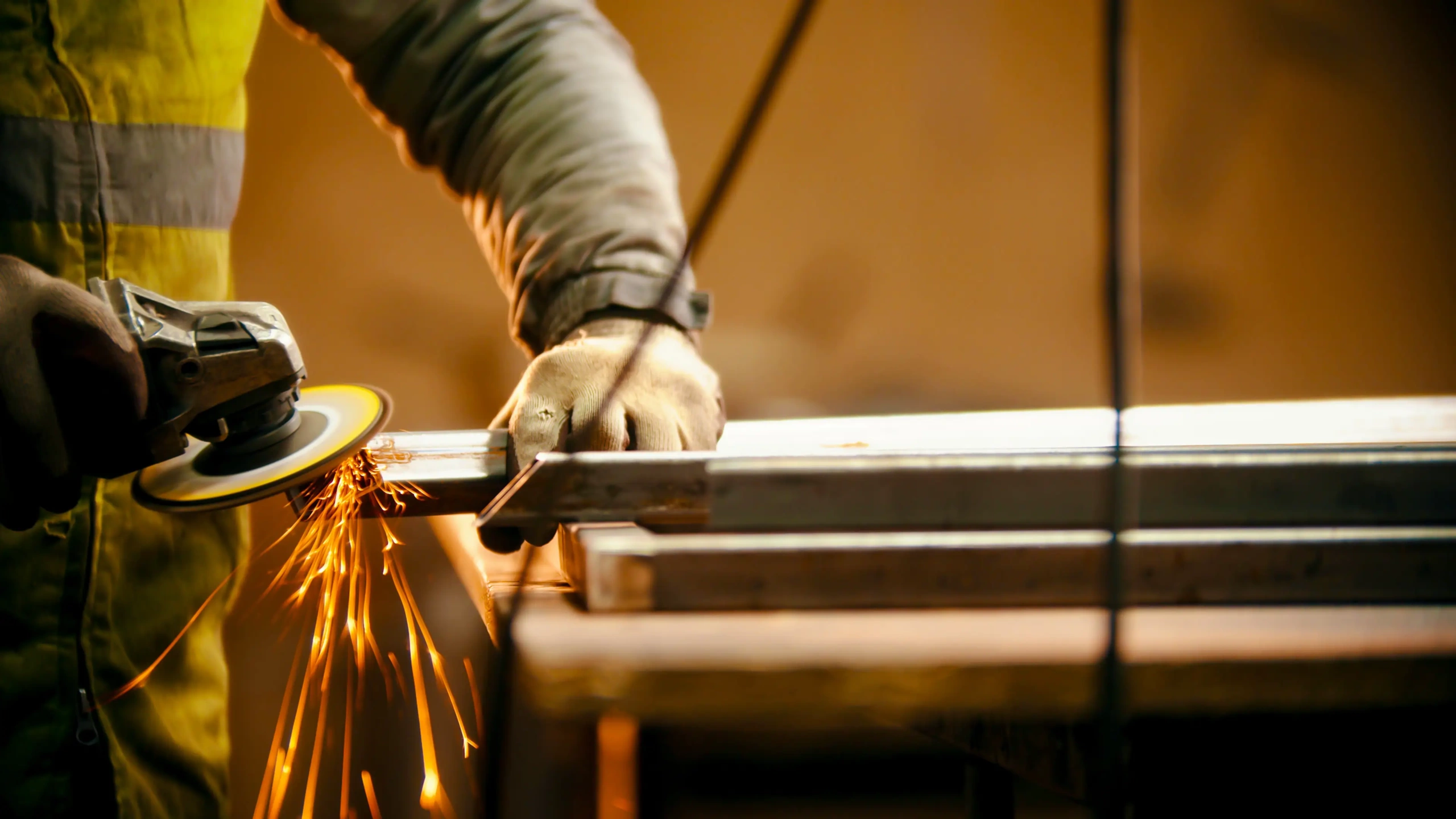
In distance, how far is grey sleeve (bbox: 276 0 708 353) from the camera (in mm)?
843

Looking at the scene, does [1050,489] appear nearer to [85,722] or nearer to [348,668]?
[85,722]

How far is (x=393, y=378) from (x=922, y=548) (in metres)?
1.61

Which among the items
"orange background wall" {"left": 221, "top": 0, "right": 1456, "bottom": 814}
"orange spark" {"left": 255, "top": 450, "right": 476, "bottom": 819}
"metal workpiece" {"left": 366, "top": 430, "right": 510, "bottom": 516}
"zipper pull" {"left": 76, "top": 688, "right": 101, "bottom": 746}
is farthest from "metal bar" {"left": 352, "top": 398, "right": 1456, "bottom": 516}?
"orange background wall" {"left": 221, "top": 0, "right": 1456, "bottom": 814}

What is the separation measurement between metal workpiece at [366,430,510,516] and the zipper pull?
0.37 meters

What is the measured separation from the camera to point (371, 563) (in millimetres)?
2039

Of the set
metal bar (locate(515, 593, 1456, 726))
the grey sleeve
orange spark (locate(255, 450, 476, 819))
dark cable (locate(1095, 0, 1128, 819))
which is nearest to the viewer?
dark cable (locate(1095, 0, 1128, 819))

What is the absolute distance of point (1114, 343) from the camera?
30 cm

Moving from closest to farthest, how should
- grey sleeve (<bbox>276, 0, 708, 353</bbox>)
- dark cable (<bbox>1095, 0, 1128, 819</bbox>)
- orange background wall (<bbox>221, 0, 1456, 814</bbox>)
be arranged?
dark cable (<bbox>1095, 0, 1128, 819</bbox>), grey sleeve (<bbox>276, 0, 708, 353</bbox>), orange background wall (<bbox>221, 0, 1456, 814</bbox>)

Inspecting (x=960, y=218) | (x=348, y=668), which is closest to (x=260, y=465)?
(x=348, y=668)

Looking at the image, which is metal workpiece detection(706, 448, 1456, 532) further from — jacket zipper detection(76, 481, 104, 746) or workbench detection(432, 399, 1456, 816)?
jacket zipper detection(76, 481, 104, 746)

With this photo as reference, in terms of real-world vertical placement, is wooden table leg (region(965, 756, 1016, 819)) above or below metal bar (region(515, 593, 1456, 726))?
below

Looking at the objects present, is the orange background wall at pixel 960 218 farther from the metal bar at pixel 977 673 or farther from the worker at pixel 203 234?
the metal bar at pixel 977 673

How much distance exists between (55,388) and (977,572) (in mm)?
535

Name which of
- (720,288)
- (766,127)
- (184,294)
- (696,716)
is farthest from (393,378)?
(696,716)
